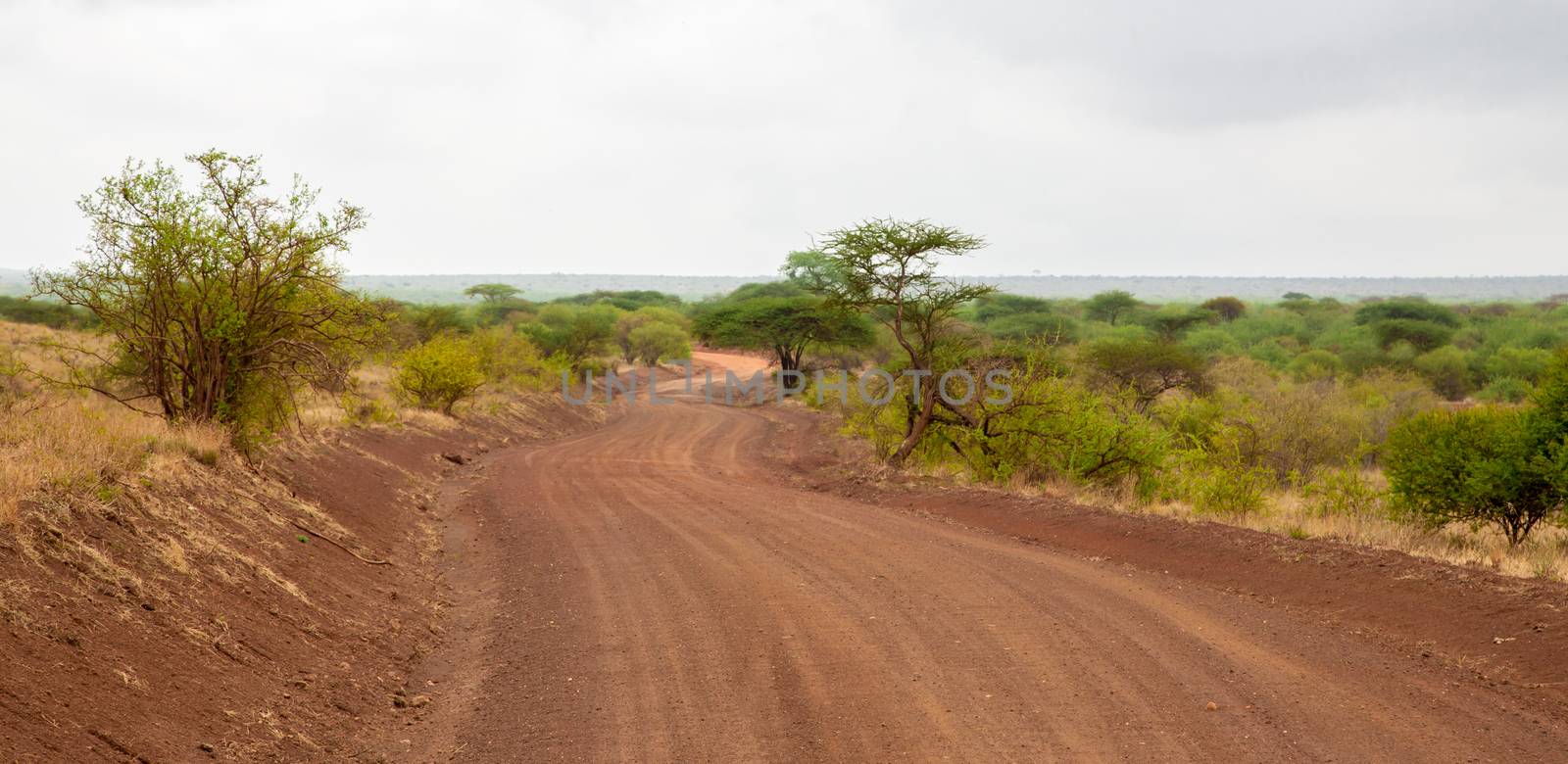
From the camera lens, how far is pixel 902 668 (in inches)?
312

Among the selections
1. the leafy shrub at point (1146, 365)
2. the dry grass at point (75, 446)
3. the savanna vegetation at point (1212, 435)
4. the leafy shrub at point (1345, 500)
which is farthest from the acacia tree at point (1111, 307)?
the dry grass at point (75, 446)

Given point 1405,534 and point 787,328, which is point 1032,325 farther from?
point 1405,534

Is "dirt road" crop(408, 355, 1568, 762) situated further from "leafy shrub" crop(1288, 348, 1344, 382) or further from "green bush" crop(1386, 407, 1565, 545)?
"leafy shrub" crop(1288, 348, 1344, 382)

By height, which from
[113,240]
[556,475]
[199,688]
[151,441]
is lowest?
[556,475]

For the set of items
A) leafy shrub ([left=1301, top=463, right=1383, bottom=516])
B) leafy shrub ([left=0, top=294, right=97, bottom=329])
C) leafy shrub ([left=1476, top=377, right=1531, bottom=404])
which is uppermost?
leafy shrub ([left=0, top=294, right=97, bottom=329])

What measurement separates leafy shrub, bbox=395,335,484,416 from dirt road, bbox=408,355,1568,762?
18.1 m

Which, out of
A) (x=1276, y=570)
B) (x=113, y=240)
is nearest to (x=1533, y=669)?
(x=1276, y=570)

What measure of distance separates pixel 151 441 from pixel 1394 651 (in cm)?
1254

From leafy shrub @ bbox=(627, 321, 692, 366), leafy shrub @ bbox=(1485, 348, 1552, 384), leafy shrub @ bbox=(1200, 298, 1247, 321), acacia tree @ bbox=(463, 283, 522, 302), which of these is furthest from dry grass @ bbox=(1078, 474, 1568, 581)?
acacia tree @ bbox=(463, 283, 522, 302)

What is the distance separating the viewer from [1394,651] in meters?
8.29

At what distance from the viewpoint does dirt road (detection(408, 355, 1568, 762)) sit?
6.46 m

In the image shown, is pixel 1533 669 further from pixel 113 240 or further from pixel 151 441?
pixel 113 240

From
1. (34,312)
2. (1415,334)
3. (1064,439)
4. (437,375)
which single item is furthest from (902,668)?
(1415,334)

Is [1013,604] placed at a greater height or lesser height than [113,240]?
lesser
